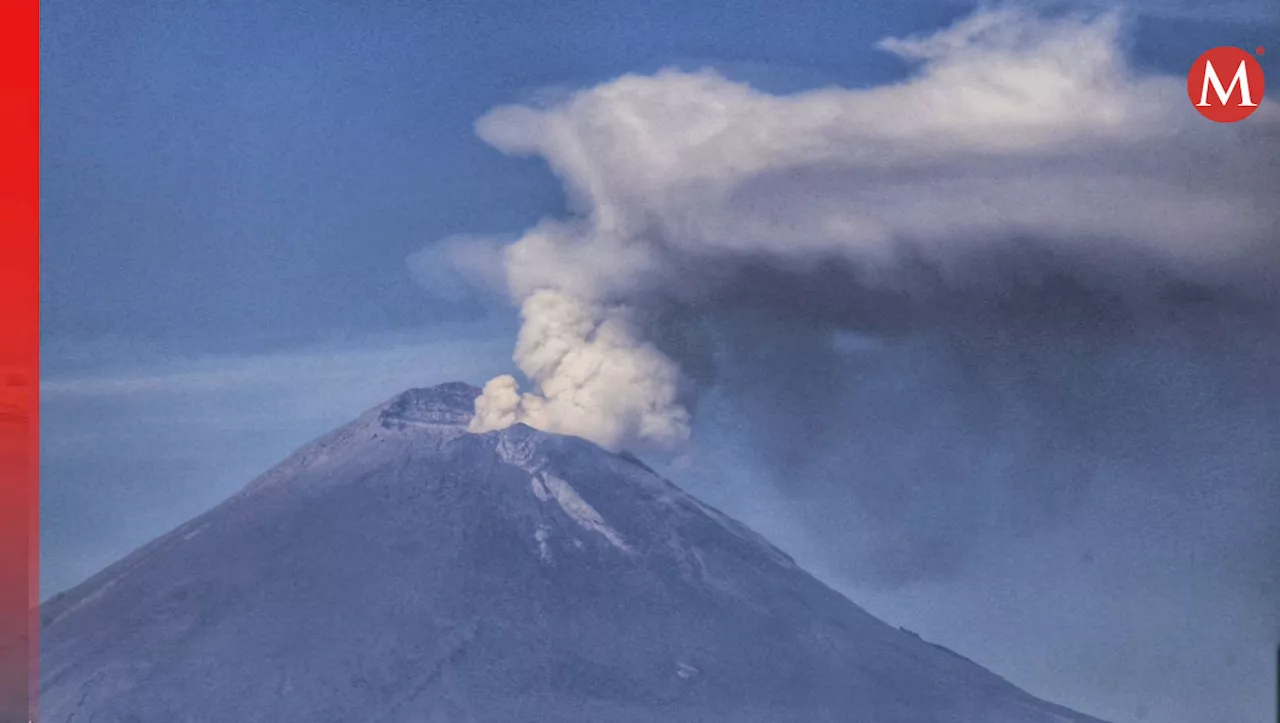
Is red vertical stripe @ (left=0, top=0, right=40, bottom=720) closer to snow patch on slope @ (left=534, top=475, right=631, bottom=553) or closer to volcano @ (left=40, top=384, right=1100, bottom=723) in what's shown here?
volcano @ (left=40, top=384, right=1100, bottom=723)

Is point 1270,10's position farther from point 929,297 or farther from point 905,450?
point 905,450

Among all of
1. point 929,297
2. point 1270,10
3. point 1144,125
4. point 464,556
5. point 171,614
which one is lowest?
point 171,614

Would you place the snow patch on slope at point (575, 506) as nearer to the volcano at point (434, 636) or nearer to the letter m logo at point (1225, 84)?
the volcano at point (434, 636)

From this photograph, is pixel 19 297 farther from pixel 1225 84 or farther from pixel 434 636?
pixel 1225 84

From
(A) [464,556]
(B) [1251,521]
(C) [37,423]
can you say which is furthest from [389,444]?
(B) [1251,521]

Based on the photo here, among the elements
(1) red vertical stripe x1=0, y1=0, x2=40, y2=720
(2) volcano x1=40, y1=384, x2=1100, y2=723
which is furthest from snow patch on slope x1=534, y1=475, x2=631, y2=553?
(1) red vertical stripe x1=0, y1=0, x2=40, y2=720
